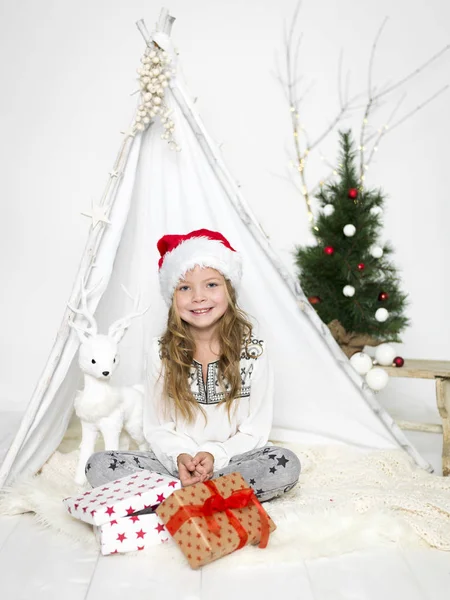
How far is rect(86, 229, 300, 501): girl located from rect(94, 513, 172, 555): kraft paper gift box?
0.39 m

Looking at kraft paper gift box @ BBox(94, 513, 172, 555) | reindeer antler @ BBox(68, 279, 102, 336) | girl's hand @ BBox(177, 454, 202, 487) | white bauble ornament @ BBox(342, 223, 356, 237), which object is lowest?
kraft paper gift box @ BBox(94, 513, 172, 555)

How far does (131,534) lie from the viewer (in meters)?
2.15

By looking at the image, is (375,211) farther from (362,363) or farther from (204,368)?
(204,368)

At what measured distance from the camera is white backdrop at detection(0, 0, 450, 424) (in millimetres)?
4230

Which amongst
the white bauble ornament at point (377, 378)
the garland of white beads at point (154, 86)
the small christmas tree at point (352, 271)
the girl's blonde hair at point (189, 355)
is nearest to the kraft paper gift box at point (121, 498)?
the girl's blonde hair at point (189, 355)

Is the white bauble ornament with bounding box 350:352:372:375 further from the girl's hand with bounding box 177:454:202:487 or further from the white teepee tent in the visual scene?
the girl's hand with bounding box 177:454:202:487

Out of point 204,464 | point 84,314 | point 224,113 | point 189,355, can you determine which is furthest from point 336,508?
point 224,113

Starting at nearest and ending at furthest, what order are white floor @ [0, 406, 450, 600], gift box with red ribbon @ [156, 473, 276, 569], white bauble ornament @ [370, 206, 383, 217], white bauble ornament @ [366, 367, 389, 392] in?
white floor @ [0, 406, 450, 600] → gift box with red ribbon @ [156, 473, 276, 569] → white bauble ornament @ [366, 367, 389, 392] → white bauble ornament @ [370, 206, 383, 217]

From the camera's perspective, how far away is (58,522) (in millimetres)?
2340

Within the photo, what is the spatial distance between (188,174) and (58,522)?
1517 mm

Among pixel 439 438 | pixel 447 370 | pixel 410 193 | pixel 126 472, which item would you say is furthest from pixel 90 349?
pixel 410 193

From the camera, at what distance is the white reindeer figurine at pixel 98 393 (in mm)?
2732

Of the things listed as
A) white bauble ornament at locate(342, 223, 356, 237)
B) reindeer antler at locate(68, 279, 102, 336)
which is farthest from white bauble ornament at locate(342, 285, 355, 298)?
reindeer antler at locate(68, 279, 102, 336)

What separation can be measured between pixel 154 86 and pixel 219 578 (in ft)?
5.87
